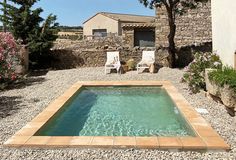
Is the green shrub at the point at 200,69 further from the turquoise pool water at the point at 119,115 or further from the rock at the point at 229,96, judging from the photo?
the rock at the point at 229,96

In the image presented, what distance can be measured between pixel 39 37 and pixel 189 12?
10.1 meters

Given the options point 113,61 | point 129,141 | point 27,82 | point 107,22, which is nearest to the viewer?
point 129,141

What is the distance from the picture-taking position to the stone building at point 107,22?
43966 mm

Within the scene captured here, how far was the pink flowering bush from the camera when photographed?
11883mm

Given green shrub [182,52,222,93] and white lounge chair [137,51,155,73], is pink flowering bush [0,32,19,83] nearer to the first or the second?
white lounge chair [137,51,155,73]

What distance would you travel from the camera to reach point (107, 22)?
46656 mm

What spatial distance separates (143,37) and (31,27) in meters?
10.4

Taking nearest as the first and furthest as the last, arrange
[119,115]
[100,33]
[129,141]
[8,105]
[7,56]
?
[129,141]
[119,115]
[8,105]
[7,56]
[100,33]

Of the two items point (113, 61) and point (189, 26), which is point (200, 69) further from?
point (189, 26)

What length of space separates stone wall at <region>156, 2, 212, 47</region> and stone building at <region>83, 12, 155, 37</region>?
22.7m

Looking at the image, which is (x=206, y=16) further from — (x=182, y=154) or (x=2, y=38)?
(x=182, y=154)

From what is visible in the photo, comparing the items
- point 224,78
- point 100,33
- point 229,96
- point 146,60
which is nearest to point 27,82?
point 146,60

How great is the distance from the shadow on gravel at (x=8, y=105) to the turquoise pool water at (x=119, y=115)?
134 cm

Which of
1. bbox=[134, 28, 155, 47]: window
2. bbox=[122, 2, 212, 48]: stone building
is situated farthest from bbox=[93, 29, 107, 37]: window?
bbox=[122, 2, 212, 48]: stone building
